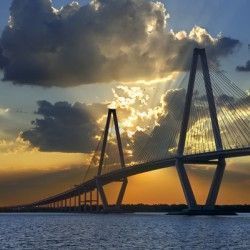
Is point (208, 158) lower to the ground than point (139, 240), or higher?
higher

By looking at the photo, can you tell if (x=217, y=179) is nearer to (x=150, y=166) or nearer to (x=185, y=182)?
(x=185, y=182)

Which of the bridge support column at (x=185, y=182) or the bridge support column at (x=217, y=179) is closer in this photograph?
the bridge support column at (x=217, y=179)

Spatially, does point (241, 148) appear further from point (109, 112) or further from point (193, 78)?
point (109, 112)

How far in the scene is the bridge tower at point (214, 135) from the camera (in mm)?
79562

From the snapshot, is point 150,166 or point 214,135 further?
point 150,166

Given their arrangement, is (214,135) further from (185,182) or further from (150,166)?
(150,166)

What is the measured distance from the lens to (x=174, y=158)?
286ft

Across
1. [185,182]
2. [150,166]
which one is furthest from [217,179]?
[150,166]

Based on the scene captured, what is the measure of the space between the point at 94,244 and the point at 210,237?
1096 centimetres

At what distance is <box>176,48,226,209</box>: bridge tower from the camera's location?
3132 inches

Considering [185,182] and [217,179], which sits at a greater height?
[217,179]

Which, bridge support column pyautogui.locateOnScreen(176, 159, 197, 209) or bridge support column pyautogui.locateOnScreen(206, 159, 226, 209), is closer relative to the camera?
bridge support column pyautogui.locateOnScreen(206, 159, 226, 209)

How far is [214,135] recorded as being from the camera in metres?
78.9

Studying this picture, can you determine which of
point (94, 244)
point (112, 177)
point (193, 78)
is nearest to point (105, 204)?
point (112, 177)
